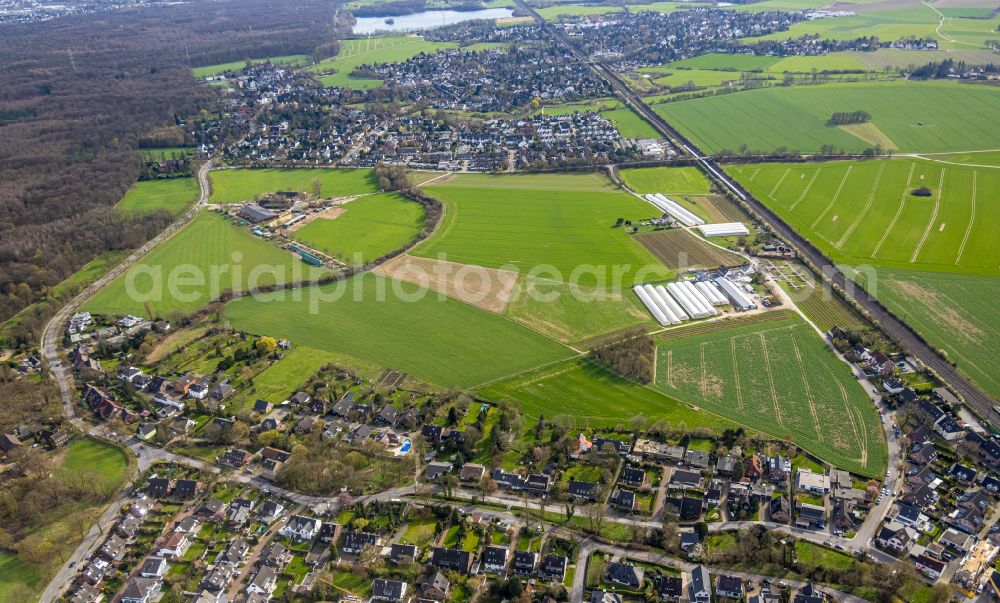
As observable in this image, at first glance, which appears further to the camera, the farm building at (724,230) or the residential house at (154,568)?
the farm building at (724,230)

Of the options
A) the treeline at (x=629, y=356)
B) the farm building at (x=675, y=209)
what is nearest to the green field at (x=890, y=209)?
the farm building at (x=675, y=209)

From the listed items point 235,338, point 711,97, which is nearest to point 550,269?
point 235,338

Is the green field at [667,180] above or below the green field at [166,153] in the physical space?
above

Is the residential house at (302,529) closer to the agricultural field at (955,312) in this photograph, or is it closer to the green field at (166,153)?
the agricultural field at (955,312)

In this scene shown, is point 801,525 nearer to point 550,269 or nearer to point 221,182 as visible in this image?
point 550,269

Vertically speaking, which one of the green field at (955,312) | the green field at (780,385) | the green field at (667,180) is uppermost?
the green field at (667,180)

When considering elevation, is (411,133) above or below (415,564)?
above

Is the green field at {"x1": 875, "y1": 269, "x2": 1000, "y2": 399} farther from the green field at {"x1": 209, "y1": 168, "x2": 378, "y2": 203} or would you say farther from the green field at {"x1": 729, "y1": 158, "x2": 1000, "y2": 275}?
the green field at {"x1": 209, "y1": 168, "x2": 378, "y2": 203}

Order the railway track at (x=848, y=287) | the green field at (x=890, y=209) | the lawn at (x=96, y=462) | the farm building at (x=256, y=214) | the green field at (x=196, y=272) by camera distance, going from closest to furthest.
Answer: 1. the lawn at (x=96, y=462)
2. the railway track at (x=848, y=287)
3. the green field at (x=196, y=272)
4. the green field at (x=890, y=209)
5. the farm building at (x=256, y=214)
